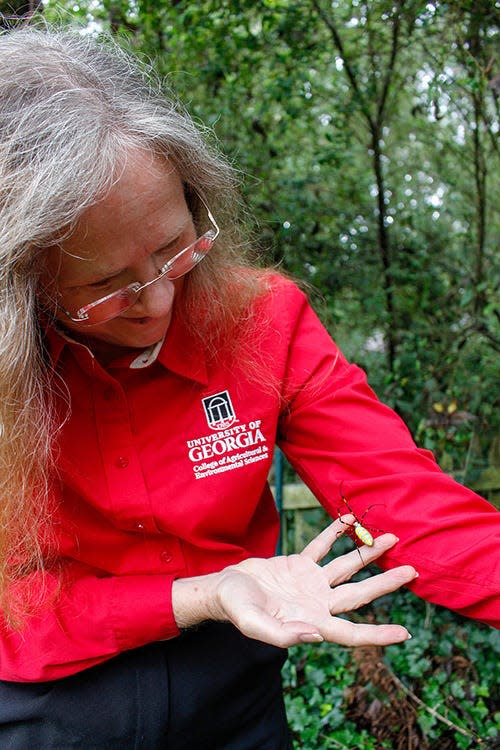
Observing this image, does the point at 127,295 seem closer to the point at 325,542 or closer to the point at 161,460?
the point at 161,460

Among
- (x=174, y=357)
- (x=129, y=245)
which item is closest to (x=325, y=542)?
(x=174, y=357)

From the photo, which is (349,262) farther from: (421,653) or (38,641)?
(38,641)

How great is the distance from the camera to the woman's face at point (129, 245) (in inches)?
52.1

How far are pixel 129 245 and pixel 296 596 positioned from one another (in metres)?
0.76

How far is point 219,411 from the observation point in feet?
5.27

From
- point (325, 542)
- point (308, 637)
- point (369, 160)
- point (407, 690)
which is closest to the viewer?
point (308, 637)

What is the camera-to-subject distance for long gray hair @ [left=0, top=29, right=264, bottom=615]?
4.20 ft

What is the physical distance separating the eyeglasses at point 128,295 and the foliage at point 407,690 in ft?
6.57

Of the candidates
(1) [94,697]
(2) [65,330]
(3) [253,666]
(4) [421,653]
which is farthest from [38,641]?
(4) [421,653]

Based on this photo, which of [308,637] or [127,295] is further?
[127,295]

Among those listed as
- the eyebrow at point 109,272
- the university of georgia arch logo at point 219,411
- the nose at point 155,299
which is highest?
the eyebrow at point 109,272

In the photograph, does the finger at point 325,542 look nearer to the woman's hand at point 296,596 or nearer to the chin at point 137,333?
the woman's hand at point 296,596

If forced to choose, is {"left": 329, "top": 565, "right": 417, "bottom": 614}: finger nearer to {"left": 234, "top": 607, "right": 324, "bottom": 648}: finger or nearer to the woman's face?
{"left": 234, "top": 607, "right": 324, "bottom": 648}: finger

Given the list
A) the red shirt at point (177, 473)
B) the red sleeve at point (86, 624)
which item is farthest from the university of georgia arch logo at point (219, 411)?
the red sleeve at point (86, 624)
